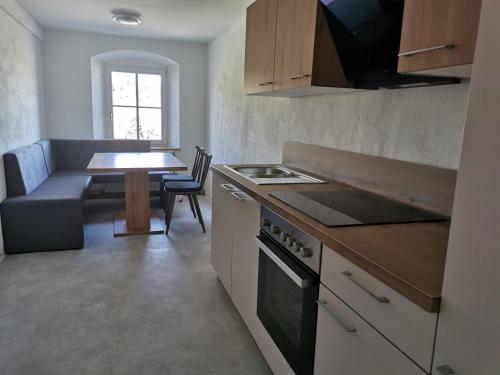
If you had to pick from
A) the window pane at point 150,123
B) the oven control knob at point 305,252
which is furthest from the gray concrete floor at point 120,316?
the window pane at point 150,123

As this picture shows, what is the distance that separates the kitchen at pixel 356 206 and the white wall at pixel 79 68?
302 centimetres

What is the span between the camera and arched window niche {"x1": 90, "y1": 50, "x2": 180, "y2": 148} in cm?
528

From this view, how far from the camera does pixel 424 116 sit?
1.57 metres

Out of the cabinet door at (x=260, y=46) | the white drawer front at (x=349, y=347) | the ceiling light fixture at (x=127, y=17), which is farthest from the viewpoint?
the ceiling light fixture at (x=127, y=17)

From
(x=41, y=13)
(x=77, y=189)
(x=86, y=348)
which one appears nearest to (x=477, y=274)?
(x=86, y=348)

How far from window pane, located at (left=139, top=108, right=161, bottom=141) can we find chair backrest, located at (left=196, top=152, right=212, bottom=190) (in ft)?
6.46

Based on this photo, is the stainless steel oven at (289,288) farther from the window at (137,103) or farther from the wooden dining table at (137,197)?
the window at (137,103)

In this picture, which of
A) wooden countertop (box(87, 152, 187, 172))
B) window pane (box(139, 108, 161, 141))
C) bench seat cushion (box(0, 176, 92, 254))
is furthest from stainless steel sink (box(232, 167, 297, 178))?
window pane (box(139, 108, 161, 141))

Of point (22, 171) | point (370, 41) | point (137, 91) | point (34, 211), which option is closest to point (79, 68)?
point (137, 91)

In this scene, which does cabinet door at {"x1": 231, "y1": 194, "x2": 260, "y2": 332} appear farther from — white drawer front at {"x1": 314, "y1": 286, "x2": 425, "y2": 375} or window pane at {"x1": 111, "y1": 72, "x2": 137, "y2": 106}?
window pane at {"x1": 111, "y1": 72, "x2": 137, "y2": 106}

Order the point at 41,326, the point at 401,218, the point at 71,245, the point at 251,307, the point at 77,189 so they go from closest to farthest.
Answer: the point at 401,218
the point at 251,307
the point at 41,326
the point at 71,245
the point at 77,189

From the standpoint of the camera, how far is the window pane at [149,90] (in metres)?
5.69

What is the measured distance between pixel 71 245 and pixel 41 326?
1262mm

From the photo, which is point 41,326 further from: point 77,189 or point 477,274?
point 477,274
